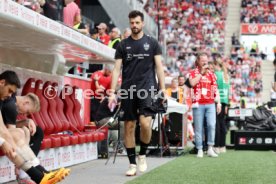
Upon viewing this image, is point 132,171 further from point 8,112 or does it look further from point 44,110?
point 8,112

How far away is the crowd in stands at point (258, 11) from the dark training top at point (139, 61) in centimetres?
4222

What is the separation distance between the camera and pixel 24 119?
8156 mm

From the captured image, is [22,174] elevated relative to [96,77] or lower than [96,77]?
lower

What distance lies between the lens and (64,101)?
37.6 feet

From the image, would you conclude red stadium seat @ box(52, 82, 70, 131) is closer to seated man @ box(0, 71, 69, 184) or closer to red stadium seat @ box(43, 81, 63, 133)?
red stadium seat @ box(43, 81, 63, 133)

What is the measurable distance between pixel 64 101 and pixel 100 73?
11.0 feet

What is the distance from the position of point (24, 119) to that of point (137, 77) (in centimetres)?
178

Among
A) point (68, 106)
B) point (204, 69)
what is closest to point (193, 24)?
point (204, 69)

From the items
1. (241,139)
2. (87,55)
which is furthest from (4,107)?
(241,139)

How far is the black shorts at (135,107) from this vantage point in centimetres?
935

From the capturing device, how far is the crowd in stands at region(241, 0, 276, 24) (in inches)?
2019

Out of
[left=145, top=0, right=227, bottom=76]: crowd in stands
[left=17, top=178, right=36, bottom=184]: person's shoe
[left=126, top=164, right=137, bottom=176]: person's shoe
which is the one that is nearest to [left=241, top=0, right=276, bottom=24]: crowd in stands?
[left=145, top=0, right=227, bottom=76]: crowd in stands

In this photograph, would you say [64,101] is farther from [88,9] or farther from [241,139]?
[88,9]

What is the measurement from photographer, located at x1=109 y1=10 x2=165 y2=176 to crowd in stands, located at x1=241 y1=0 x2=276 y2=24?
42.2 m
